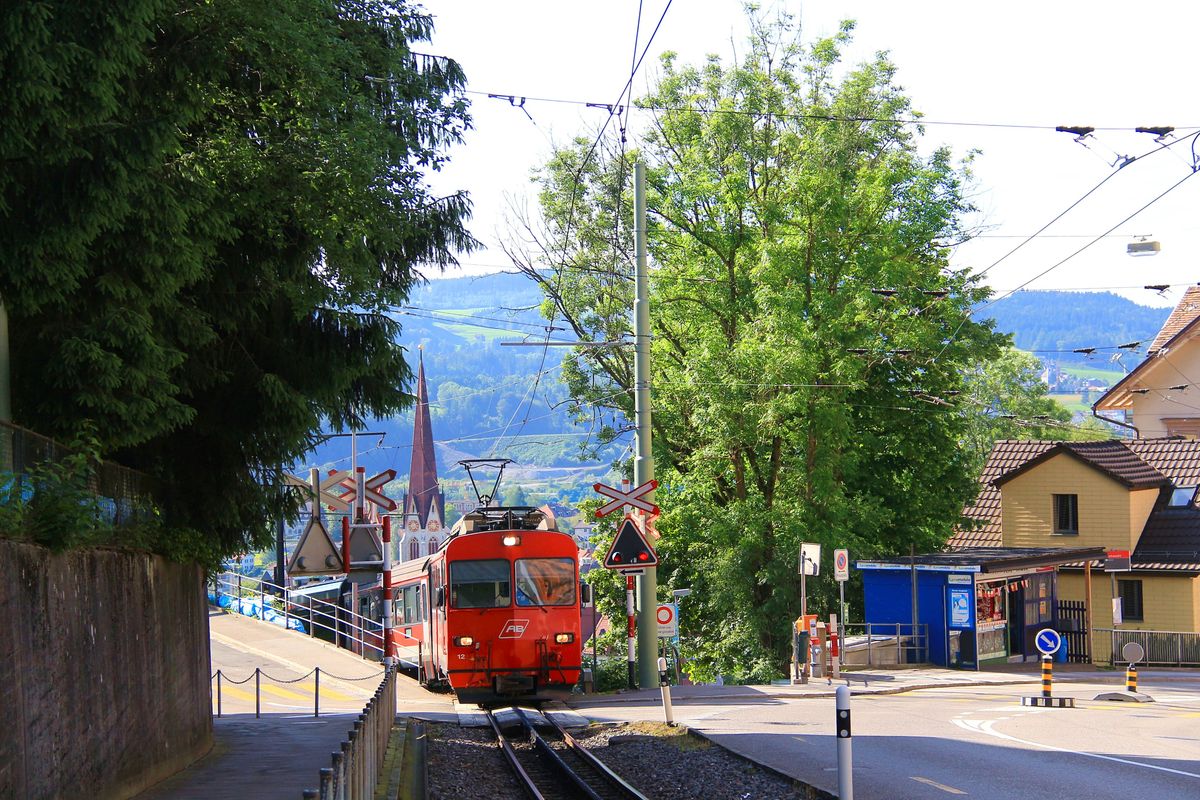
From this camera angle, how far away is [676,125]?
124 feet

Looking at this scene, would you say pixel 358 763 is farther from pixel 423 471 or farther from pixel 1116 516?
pixel 423 471

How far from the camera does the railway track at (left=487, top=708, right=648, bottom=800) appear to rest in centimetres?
1375

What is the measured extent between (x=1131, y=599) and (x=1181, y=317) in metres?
17.5

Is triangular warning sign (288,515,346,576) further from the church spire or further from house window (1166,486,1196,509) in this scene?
the church spire

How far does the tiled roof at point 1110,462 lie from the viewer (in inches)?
1564

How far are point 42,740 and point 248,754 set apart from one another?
6.78 metres

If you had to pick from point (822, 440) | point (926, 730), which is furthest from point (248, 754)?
point (822, 440)

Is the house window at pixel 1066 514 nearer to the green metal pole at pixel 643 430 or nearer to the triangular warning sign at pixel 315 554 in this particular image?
the green metal pole at pixel 643 430

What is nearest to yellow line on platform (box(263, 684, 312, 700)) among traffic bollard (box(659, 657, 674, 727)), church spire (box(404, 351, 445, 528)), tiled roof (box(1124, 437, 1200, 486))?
traffic bollard (box(659, 657, 674, 727))

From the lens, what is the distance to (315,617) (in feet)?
136

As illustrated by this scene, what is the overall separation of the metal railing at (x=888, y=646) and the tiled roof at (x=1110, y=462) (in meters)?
12.7

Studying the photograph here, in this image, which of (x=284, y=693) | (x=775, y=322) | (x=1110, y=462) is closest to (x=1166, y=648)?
(x=1110, y=462)

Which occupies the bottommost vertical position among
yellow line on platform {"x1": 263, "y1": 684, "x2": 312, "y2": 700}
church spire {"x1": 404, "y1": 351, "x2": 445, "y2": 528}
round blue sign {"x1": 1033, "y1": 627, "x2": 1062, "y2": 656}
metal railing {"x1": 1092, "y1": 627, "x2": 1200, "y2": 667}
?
metal railing {"x1": 1092, "y1": 627, "x2": 1200, "y2": 667}

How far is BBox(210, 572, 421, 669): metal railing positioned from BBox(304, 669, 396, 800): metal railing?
1359 cm
